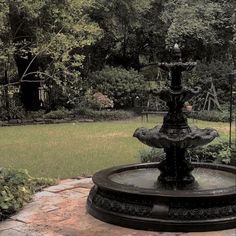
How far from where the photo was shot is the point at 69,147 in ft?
43.2

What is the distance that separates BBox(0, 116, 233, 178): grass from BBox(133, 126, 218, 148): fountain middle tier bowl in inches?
125

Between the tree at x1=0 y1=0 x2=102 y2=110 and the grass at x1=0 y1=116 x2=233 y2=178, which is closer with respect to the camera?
the grass at x1=0 y1=116 x2=233 y2=178

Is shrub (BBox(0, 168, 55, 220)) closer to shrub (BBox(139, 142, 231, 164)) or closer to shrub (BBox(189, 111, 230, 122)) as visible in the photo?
shrub (BBox(139, 142, 231, 164))

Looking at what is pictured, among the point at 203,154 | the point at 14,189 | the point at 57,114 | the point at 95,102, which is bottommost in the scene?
the point at 14,189

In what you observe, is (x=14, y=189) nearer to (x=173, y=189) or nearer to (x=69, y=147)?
(x=173, y=189)

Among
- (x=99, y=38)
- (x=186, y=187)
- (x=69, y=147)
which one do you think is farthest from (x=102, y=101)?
(x=186, y=187)

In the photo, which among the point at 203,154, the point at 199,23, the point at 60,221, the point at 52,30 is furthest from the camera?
the point at 199,23

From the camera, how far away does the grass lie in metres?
10.5

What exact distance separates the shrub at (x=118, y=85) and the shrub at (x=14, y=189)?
14.0 metres

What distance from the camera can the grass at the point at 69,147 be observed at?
1048 cm

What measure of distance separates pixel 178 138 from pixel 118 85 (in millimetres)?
15958

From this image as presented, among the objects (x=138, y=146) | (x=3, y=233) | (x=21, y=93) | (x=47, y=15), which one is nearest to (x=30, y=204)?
(x=3, y=233)

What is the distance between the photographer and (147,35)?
25188mm

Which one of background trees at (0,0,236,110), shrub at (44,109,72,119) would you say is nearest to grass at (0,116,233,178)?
shrub at (44,109,72,119)
